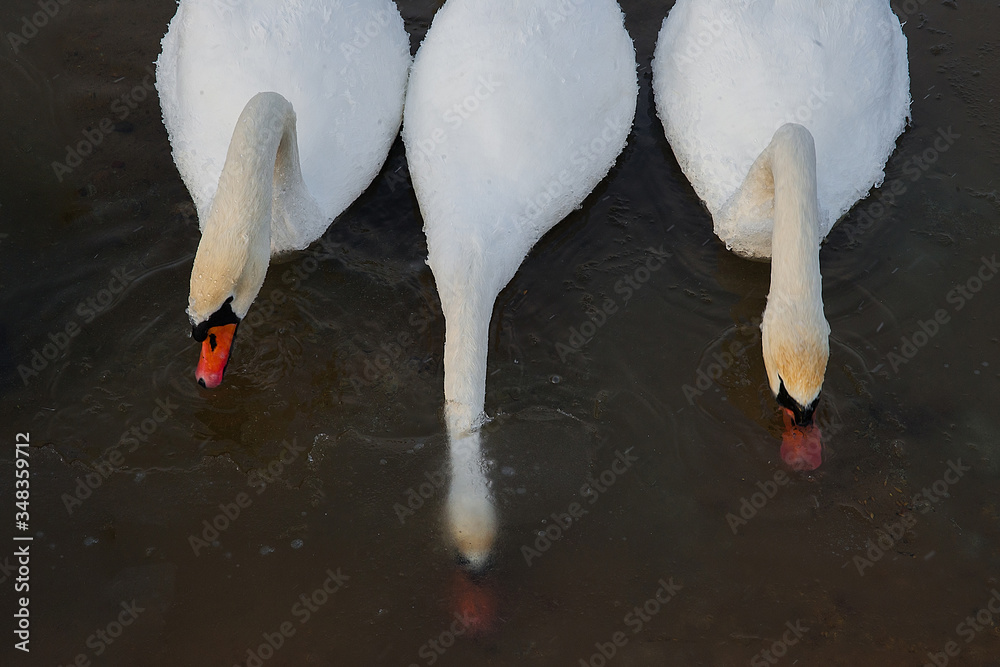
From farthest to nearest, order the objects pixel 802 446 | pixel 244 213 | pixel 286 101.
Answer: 1. pixel 286 101
2. pixel 802 446
3. pixel 244 213

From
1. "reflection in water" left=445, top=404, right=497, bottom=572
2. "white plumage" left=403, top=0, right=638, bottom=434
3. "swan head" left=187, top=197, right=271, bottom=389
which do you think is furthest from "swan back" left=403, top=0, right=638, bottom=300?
"swan head" left=187, top=197, right=271, bottom=389

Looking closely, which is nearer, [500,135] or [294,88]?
[500,135]

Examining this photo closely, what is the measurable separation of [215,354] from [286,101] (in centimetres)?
172

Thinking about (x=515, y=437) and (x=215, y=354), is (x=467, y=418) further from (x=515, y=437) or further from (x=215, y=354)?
(x=215, y=354)

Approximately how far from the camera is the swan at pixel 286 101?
6859 millimetres

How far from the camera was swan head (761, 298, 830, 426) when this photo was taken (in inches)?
235

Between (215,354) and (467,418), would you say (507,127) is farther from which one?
(215,354)

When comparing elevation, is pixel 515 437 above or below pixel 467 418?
below

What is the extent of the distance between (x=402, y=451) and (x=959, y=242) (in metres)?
4.58

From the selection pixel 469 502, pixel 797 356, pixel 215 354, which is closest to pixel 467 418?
pixel 469 502

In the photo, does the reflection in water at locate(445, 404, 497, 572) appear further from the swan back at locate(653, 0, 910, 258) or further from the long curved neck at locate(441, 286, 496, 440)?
the swan back at locate(653, 0, 910, 258)

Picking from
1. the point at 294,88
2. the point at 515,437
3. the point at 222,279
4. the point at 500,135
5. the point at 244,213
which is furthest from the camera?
the point at 294,88

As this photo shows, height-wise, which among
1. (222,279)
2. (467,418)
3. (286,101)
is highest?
(286,101)

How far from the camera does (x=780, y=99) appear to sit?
7375 mm
